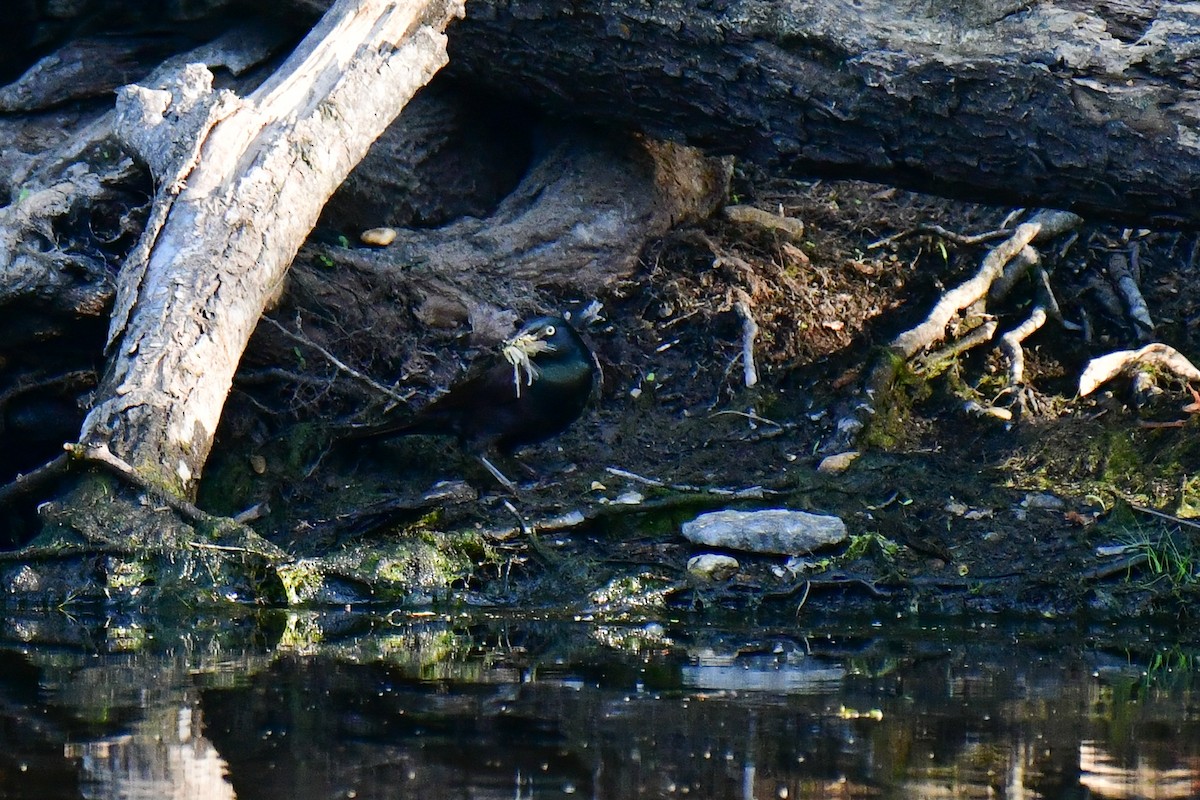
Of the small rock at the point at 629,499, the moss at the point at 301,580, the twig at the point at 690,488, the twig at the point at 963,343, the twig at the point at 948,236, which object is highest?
the twig at the point at 948,236

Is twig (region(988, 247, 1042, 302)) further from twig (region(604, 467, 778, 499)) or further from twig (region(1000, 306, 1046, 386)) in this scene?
twig (region(604, 467, 778, 499))

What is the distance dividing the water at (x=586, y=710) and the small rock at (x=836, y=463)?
1243 mm

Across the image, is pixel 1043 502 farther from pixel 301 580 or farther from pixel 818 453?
pixel 301 580

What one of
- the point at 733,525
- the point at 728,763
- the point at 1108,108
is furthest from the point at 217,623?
the point at 1108,108

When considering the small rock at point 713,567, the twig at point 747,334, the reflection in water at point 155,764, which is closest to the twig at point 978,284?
the twig at point 747,334

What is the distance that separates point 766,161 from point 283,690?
140 inches

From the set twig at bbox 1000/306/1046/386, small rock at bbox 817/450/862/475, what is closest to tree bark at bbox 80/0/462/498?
small rock at bbox 817/450/862/475

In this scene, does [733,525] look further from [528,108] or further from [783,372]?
[528,108]

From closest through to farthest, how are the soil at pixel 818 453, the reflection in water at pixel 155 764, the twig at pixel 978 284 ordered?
the reflection in water at pixel 155 764 → the soil at pixel 818 453 → the twig at pixel 978 284

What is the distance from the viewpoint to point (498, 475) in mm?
5430

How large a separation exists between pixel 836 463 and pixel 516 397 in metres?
1.30

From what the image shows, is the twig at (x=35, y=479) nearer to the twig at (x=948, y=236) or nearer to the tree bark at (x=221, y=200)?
the tree bark at (x=221, y=200)

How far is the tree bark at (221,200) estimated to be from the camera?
4.70m

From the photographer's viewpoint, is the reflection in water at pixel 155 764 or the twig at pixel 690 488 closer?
the reflection in water at pixel 155 764
